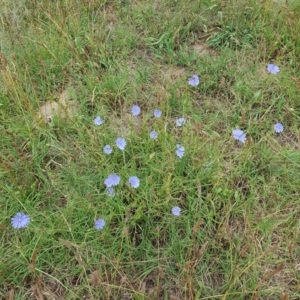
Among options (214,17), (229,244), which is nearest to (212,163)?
(229,244)

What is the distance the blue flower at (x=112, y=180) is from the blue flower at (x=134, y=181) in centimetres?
5

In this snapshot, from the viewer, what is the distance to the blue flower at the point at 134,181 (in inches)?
74.1

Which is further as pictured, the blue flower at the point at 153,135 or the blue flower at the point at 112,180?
the blue flower at the point at 153,135

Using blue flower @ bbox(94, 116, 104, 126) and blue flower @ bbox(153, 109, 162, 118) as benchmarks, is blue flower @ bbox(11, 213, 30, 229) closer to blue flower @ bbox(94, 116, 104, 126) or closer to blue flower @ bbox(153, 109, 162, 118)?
blue flower @ bbox(94, 116, 104, 126)

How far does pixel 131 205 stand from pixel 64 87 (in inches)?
36.4

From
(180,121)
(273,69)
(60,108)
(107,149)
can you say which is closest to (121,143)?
(107,149)

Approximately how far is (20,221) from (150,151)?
0.69m

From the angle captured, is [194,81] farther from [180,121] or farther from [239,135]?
[239,135]

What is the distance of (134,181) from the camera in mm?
1889

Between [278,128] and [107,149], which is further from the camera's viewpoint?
[278,128]

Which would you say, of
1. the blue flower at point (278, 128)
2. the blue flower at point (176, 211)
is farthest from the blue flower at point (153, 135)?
the blue flower at point (278, 128)

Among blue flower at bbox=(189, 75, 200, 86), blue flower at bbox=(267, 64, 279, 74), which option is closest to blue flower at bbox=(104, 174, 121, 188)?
blue flower at bbox=(189, 75, 200, 86)

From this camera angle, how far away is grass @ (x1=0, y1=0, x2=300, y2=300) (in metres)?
1.75

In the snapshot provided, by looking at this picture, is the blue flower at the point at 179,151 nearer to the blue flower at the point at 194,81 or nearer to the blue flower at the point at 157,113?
the blue flower at the point at 157,113
